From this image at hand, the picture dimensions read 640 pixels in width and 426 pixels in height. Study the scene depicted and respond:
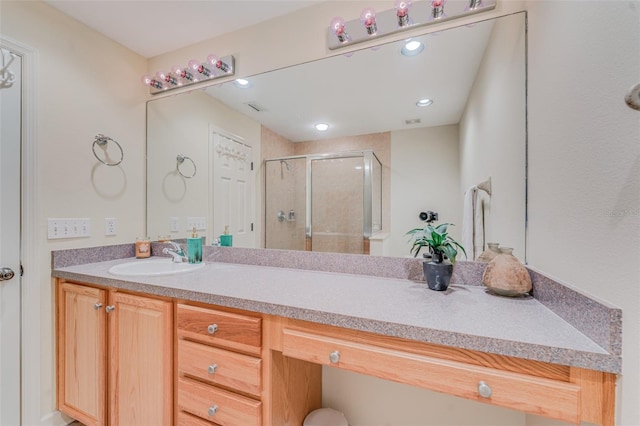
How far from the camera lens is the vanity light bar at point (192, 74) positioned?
170 centimetres

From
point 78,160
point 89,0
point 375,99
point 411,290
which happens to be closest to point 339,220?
point 411,290

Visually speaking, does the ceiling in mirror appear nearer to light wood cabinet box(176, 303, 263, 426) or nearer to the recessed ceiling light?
the recessed ceiling light

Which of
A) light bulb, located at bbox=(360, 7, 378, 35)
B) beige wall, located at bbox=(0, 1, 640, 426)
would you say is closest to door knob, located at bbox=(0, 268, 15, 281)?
beige wall, located at bbox=(0, 1, 640, 426)

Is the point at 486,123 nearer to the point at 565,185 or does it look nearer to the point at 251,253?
the point at 565,185

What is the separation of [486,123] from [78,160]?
2265 millimetres

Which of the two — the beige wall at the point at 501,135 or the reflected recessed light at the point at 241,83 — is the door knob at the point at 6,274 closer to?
the reflected recessed light at the point at 241,83

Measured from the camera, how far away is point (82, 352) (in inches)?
54.7

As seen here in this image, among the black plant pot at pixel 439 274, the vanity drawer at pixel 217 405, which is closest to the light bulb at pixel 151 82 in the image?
the vanity drawer at pixel 217 405

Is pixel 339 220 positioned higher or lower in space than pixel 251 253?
higher

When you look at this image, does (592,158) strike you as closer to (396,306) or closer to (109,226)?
(396,306)

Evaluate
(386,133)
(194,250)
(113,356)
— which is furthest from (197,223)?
(386,133)

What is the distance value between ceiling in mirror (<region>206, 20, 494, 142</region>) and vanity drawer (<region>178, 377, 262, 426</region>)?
4.21ft

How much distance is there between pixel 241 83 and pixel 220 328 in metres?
1.43

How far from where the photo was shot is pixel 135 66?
194 cm
